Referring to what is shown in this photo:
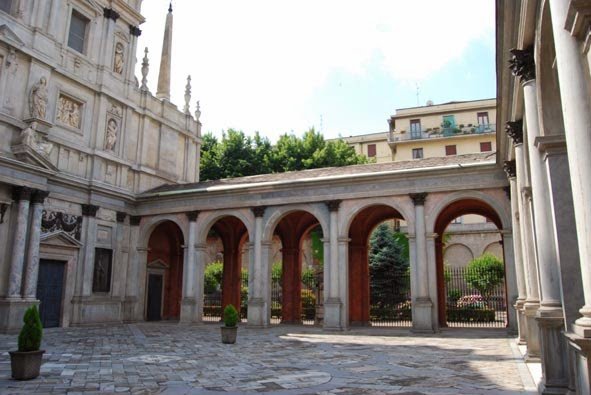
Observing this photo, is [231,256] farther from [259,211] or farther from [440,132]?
[440,132]

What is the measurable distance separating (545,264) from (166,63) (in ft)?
80.3

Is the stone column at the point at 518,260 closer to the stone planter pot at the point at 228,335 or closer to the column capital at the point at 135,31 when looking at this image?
the stone planter pot at the point at 228,335

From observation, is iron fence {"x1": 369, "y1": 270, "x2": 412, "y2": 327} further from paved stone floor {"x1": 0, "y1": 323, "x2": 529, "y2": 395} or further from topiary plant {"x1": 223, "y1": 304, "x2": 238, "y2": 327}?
topiary plant {"x1": 223, "y1": 304, "x2": 238, "y2": 327}

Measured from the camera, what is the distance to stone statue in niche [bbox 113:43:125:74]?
23.2 m

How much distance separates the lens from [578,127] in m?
4.98

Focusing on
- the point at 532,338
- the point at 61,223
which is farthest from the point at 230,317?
the point at 61,223

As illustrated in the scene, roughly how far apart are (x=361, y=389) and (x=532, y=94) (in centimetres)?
540

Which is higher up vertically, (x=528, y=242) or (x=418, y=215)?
(x=418, y=215)

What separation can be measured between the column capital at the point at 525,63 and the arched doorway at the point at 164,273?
62.9ft

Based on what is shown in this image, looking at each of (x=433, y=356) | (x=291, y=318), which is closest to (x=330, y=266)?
(x=291, y=318)

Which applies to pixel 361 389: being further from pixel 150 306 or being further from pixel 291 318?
pixel 150 306

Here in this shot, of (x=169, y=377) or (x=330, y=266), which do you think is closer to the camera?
(x=169, y=377)

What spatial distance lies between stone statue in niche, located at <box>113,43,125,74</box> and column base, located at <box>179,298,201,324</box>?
11244mm

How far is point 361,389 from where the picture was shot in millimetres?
7344
